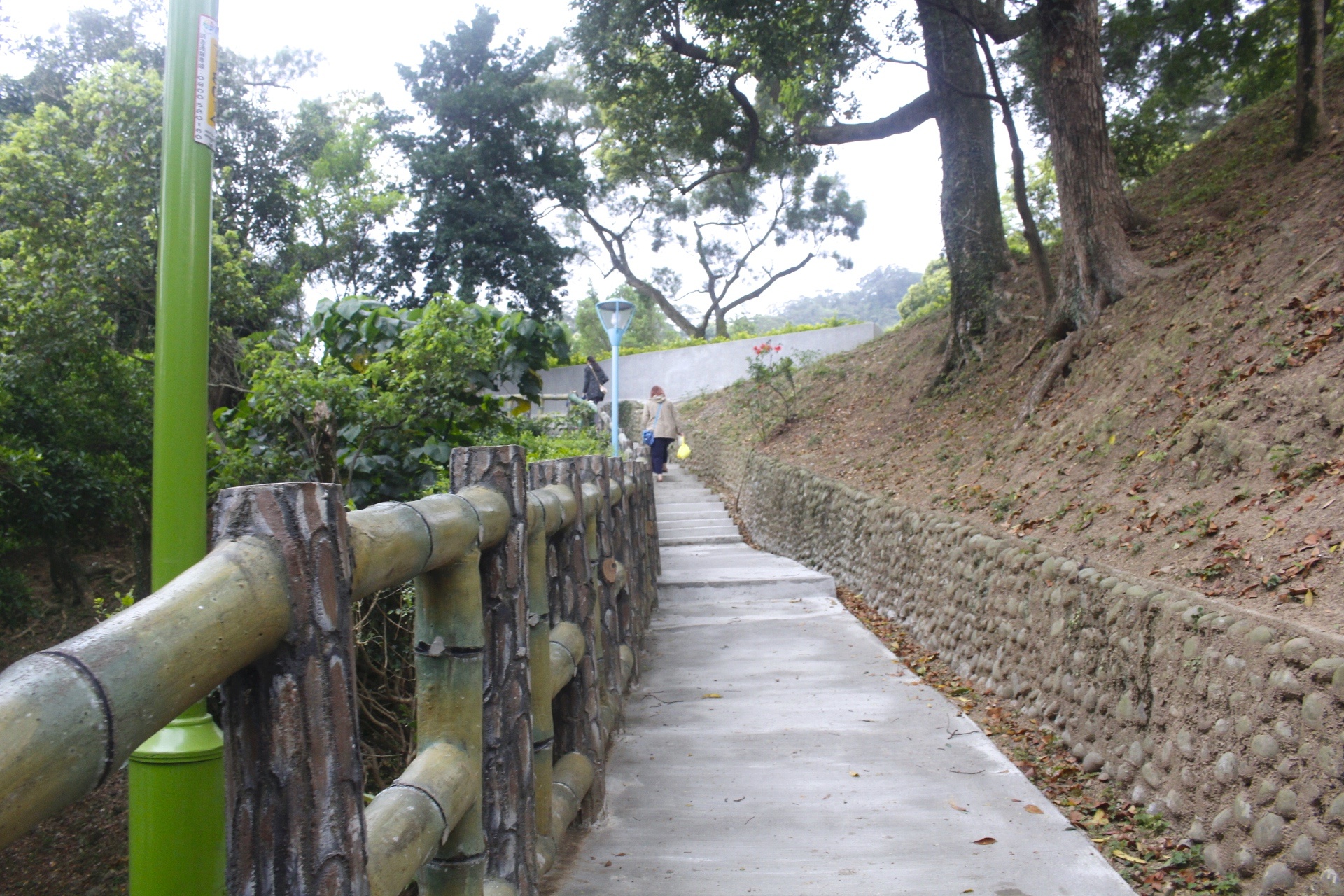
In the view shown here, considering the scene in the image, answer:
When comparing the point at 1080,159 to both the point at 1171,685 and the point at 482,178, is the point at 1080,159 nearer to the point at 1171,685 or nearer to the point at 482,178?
the point at 1171,685

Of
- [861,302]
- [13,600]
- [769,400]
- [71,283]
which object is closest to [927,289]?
[769,400]

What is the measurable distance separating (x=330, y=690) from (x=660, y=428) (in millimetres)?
14036

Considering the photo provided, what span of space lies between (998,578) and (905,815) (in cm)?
200

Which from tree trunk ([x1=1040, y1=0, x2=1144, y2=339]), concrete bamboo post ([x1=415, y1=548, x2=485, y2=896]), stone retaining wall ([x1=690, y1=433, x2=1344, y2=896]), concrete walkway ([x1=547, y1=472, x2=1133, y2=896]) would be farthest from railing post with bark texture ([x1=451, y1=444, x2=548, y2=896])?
tree trunk ([x1=1040, y1=0, x2=1144, y2=339])

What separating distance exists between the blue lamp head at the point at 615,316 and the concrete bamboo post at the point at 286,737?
9715 millimetres

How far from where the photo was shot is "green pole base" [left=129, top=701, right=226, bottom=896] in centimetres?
296

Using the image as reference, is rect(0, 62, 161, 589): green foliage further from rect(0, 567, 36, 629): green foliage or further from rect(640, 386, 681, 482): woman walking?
rect(640, 386, 681, 482): woman walking

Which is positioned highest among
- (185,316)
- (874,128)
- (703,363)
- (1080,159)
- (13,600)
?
(874,128)

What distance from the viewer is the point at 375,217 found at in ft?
75.3

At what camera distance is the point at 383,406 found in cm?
647

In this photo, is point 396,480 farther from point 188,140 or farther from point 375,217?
point 375,217

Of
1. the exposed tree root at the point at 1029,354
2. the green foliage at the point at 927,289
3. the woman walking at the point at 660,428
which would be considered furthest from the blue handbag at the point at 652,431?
the green foliage at the point at 927,289

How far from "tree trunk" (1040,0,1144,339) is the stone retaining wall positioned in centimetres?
338

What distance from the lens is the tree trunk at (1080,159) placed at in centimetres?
841
